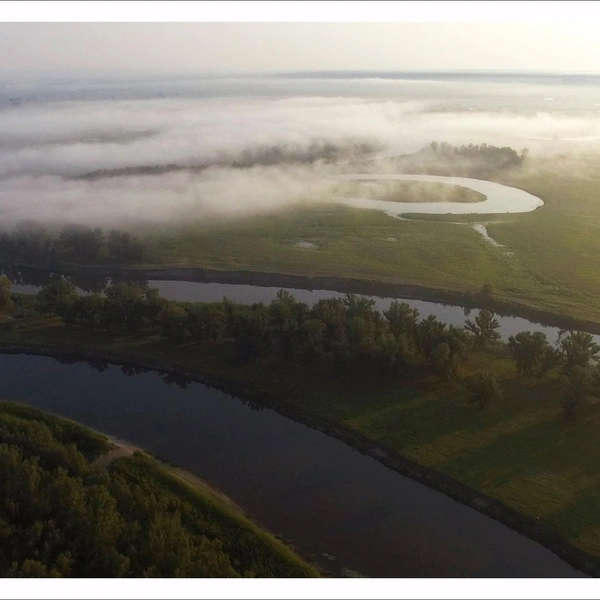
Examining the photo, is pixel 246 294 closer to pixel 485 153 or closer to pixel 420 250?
pixel 420 250

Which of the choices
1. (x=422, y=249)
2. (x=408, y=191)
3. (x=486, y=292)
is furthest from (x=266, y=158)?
(x=486, y=292)

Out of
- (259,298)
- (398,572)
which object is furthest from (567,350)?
(259,298)

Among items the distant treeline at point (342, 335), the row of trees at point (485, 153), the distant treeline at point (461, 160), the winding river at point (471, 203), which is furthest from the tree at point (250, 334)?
the row of trees at point (485, 153)

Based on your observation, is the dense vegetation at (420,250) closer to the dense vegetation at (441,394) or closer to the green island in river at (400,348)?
the green island in river at (400,348)

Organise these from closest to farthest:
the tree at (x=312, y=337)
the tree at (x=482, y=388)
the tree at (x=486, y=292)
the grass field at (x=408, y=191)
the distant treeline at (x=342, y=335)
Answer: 1. the tree at (x=482, y=388)
2. the distant treeline at (x=342, y=335)
3. the tree at (x=312, y=337)
4. the tree at (x=486, y=292)
5. the grass field at (x=408, y=191)

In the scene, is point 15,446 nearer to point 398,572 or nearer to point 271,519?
point 271,519
